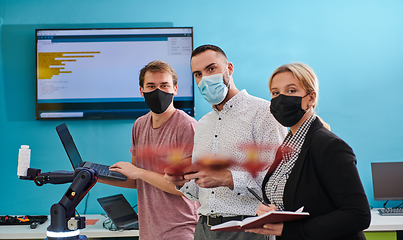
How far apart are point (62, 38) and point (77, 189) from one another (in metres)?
1.95

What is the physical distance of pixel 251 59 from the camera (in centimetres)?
277

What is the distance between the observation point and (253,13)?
9.11 feet

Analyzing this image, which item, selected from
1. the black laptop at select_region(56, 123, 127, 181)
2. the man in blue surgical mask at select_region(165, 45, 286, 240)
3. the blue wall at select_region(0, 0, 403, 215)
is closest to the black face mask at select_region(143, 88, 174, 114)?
the man in blue surgical mask at select_region(165, 45, 286, 240)

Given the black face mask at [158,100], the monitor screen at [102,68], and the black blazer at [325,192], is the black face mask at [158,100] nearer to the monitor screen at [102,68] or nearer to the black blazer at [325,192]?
the black blazer at [325,192]

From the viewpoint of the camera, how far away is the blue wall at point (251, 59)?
273 centimetres

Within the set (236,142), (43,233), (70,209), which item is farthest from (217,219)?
(43,233)

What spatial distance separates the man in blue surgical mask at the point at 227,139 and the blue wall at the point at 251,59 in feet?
4.46

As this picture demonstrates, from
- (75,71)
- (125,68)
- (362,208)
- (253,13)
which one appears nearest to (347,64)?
(253,13)

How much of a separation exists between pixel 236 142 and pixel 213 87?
251 mm

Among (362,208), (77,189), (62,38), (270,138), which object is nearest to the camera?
(362,208)

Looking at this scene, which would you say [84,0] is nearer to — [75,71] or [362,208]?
[75,71]

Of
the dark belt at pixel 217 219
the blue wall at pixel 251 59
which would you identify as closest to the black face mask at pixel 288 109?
the dark belt at pixel 217 219

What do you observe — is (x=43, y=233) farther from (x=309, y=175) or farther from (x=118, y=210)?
(x=309, y=175)

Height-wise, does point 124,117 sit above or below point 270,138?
above
